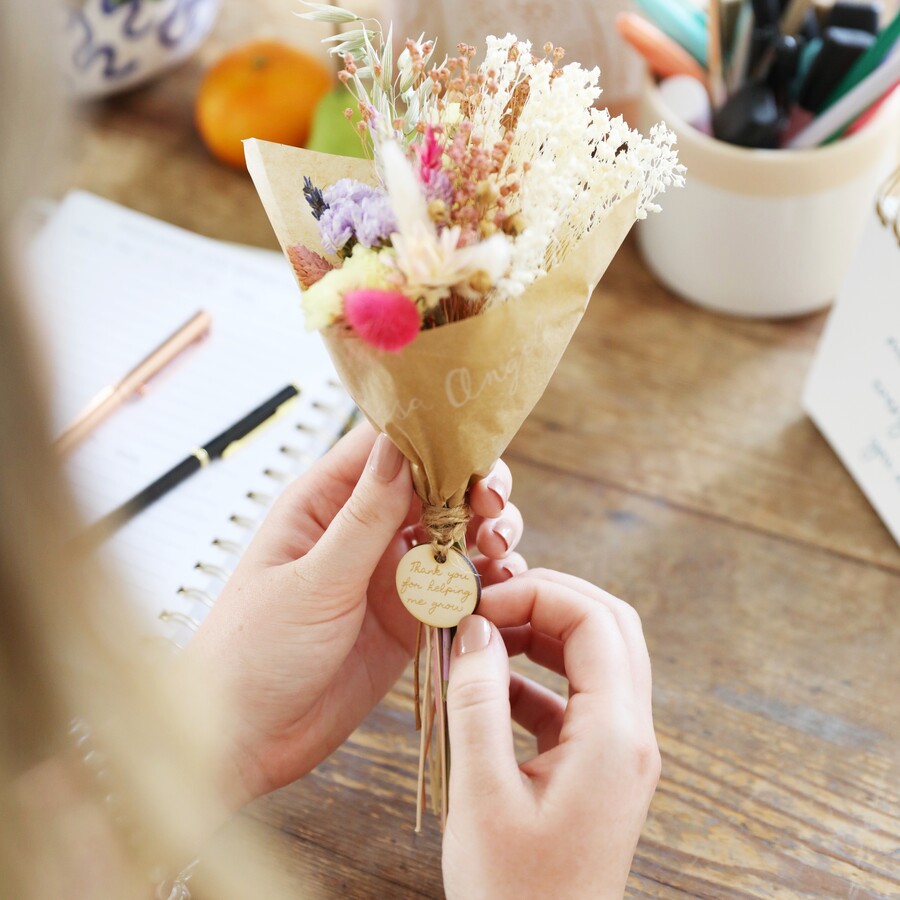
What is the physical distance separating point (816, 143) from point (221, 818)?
0.67m

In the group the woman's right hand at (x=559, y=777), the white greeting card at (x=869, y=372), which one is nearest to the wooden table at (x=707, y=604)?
the white greeting card at (x=869, y=372)

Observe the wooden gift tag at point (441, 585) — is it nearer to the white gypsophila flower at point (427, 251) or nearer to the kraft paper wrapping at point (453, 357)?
the kraft paper wrapping at point (453, 357)

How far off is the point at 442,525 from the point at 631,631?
12 cm

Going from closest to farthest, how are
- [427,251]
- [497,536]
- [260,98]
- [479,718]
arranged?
[427,251]
[479,718]
[497,536]
[260,98]

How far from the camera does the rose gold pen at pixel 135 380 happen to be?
0.76m

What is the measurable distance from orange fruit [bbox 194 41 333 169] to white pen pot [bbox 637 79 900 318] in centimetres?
35

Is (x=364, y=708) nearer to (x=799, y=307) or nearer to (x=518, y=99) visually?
(x=518, y=99)

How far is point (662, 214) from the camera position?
33.6 inches

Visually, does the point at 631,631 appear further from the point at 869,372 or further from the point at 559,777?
the point at 869,372

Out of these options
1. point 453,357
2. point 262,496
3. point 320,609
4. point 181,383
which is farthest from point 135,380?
point 453,357

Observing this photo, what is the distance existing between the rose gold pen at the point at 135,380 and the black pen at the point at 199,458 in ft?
0.25

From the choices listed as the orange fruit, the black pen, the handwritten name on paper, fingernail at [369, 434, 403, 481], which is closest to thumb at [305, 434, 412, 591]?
fingernail at [369, 434, 403, 481]

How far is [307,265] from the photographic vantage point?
1.57 ft

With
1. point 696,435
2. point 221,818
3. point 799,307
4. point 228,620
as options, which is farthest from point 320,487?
point 799,307
